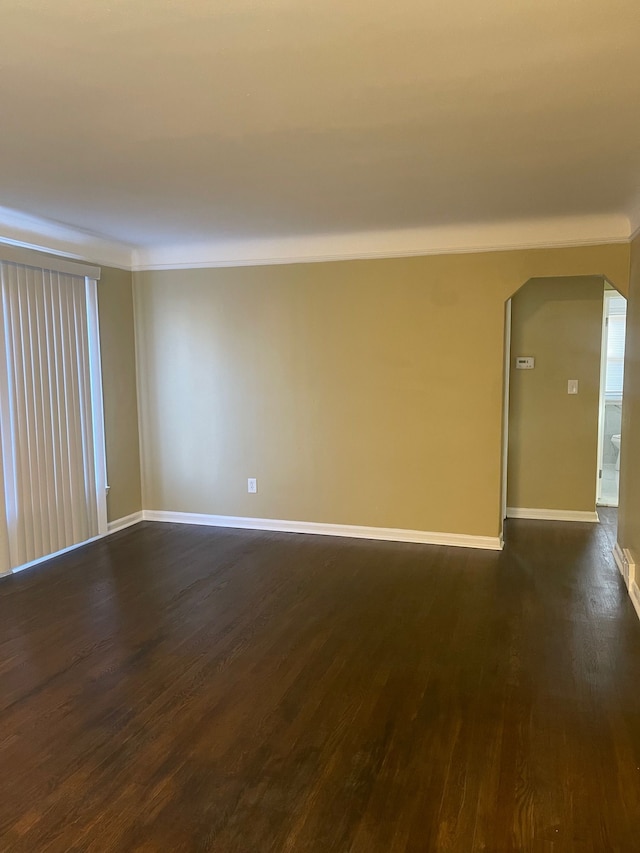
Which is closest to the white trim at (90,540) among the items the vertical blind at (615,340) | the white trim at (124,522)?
the white trim at (124,522)

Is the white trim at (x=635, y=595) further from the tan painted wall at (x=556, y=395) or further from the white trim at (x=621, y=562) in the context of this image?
the tan painted wall at (x=556, y=395)

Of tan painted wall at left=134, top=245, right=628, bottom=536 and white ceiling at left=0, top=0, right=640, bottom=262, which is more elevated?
white ceiling at left=0, top=0, right=640, bottom=262

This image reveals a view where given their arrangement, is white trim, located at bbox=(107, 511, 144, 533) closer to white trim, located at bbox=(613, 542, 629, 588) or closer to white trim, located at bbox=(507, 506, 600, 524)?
white trim, located at bbox=(507, 506, 600, 524)

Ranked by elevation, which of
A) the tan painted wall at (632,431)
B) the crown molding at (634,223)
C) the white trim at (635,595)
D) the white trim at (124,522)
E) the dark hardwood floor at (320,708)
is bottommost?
the dark hardwood floor at (320,708)

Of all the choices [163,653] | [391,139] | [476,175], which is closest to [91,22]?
[391,139]

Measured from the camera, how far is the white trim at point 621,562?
3.73 m

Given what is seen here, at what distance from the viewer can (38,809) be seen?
1.93 metres

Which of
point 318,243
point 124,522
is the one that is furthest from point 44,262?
point 124,522

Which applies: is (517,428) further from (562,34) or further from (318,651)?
(562,34)

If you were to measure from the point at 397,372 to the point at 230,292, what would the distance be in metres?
1.53

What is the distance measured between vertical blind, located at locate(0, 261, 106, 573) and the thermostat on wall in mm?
3579

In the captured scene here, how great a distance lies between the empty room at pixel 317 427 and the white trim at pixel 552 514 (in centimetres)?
4

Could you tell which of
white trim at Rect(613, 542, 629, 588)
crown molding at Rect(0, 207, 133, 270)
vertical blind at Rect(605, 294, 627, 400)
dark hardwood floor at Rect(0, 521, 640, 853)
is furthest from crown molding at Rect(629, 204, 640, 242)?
crown molding at Rect(0, 207, 133, 270)

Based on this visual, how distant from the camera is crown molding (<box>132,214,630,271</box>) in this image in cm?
404
